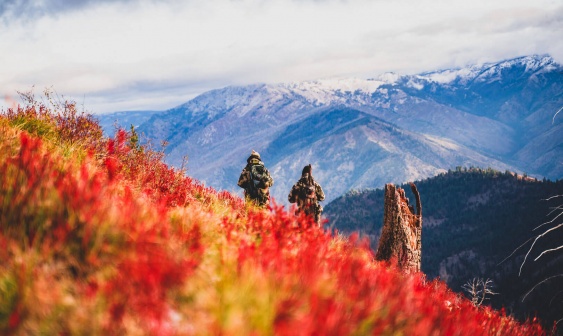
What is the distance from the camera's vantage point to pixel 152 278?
8.36 feet

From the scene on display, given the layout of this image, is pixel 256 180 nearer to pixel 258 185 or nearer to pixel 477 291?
pixel 258 185

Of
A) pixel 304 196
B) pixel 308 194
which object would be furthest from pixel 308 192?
pixel 304 196

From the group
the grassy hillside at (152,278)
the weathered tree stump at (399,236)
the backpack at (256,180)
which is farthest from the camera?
the backpack at (256,180)

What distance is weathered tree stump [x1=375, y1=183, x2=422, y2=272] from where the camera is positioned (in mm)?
10719

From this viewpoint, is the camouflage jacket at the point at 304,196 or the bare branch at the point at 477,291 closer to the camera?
the bare branch at the point at 477,291

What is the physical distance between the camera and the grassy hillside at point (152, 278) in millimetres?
2391

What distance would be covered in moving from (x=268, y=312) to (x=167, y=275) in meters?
0.76

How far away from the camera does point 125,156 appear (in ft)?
28.3

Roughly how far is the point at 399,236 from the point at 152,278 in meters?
9.35

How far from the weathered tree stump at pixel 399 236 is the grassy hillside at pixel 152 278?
247 inches

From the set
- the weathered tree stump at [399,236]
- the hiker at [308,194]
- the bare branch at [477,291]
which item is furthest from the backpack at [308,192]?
the bare branch at [477,291]

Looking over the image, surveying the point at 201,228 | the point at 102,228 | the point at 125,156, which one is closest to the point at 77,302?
the point at 102,228

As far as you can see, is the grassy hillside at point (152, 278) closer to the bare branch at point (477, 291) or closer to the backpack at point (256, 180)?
the bare branch at point (477, 291)

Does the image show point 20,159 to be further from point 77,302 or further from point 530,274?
point 530,274
